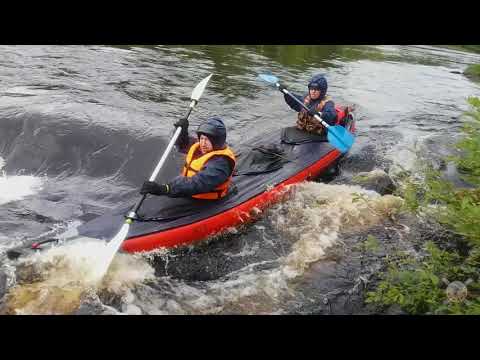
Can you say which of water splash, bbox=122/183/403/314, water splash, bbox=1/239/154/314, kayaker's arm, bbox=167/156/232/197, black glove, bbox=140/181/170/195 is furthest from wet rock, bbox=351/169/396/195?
water splash, bbox=1/239/154/314

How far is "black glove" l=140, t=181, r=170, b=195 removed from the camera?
16.6 ft

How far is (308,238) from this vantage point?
5805 millimetres

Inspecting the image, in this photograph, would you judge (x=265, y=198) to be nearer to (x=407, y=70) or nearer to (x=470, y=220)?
(x=470, y=220)

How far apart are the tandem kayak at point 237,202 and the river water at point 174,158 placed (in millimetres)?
194

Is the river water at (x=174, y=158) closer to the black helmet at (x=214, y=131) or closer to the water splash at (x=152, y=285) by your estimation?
the water splash at (x=152, y=285)

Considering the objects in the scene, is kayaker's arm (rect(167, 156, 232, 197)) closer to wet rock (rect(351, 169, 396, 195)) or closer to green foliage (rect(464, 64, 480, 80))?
A: wet rock (rect(351, 169, 396, 195))

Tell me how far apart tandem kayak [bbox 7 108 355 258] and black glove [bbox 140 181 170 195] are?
12.7 inches

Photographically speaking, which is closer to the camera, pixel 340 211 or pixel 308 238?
pixel 308 238

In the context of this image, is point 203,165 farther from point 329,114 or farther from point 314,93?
point 314,93

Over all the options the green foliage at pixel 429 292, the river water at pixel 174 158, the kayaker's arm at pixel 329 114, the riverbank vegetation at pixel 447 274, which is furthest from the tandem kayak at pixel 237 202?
the green foliage at pixel 429 292

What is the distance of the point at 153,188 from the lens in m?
5.09
